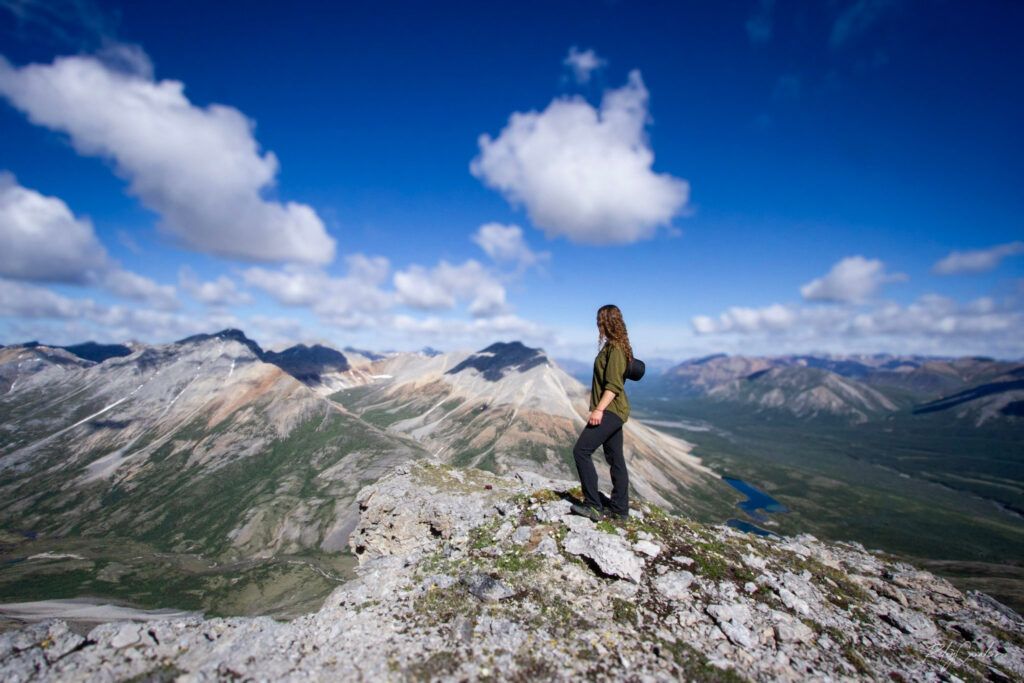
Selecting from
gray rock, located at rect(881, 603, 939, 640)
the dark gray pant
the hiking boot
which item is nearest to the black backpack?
the dark gray pant

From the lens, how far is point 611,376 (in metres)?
12.7

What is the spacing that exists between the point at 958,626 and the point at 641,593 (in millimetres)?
14363

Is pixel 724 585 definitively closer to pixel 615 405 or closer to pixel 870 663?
pixel 870 663

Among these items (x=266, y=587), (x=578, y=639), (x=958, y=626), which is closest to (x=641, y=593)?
(x=578, y=639)

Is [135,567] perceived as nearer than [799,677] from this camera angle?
No

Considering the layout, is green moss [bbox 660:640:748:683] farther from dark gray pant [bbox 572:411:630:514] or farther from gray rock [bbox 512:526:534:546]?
gray rock [bbox 512:526:534:546]

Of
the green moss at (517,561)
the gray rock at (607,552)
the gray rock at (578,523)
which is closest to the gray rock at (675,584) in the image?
the gray rock at (607,552)

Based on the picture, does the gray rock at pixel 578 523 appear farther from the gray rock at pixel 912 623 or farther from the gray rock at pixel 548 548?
the gray rock at pixel 912 623

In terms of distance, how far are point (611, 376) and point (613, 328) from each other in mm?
1790

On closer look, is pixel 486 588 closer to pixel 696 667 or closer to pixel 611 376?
pixel 696 667

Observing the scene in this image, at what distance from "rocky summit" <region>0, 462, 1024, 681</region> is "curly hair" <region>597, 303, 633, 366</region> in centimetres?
666

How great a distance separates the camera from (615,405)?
1319cm

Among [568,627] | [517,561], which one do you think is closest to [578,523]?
[517,561]

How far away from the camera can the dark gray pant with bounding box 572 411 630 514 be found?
13.0m
